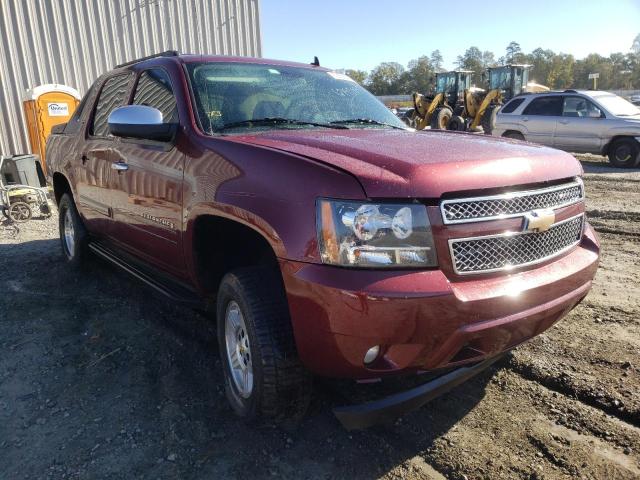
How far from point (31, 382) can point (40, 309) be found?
1.31 metres

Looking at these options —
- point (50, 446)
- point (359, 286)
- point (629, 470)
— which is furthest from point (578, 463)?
point (50, 446)

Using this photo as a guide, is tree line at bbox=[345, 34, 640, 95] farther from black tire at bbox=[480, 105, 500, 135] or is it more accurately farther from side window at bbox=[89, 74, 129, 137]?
side window at bbox=[89, 74, 129, 137]

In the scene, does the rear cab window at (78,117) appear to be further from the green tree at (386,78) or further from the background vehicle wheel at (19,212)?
the green tree at (386,78)

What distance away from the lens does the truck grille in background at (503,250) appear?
2.06m

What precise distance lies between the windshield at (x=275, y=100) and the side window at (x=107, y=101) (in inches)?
41.7

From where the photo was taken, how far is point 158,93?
3422 mm

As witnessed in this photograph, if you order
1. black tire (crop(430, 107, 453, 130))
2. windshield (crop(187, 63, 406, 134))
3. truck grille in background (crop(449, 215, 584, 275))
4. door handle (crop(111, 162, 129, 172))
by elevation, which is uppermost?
windshield (crop(187, 63, 406, 134))

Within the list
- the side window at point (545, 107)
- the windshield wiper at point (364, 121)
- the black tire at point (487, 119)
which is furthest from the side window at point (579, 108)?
the windshield wiper at point (364, 121)

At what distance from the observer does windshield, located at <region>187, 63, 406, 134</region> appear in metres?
3.03

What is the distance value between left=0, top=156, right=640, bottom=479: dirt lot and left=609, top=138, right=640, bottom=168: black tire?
9531 millimetres

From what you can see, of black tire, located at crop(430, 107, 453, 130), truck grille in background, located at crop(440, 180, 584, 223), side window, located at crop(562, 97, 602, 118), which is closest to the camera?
truck grille in background, located at crop(440, 180, 584, 223)

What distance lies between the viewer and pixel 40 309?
4.25 metres

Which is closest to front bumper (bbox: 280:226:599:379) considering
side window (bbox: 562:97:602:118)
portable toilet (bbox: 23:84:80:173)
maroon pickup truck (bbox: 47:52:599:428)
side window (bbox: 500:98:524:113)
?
maroon pickup truck (bbox: 47:52:599:428)

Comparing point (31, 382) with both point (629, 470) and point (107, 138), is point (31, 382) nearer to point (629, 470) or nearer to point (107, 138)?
point (107, 138)
